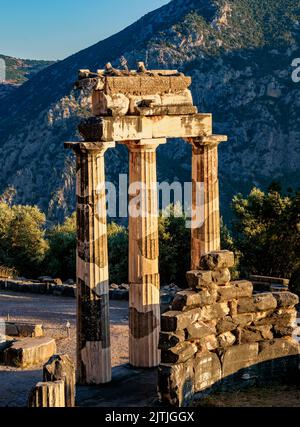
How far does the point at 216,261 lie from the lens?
20.1 metres

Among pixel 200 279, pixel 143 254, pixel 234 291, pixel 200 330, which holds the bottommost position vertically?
pixel 200 330

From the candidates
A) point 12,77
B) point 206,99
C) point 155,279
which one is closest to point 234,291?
point 155,279

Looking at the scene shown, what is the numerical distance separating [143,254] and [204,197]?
99.1 inches

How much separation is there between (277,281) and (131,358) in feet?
44.2

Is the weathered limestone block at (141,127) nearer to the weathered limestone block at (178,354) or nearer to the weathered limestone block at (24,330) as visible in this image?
the weathered limestone block at (178,354)

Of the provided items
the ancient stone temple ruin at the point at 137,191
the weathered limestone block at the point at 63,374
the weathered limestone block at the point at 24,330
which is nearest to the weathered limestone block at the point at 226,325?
the ancient stone temple ruin at the point at 137,191

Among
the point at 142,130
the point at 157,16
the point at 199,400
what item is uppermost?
the point at 157,16

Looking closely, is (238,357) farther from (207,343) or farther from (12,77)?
(12,77)

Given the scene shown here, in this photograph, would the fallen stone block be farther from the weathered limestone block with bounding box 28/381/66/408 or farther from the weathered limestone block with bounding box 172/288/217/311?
the weathered limestone block with bounding box 28/381/66/408

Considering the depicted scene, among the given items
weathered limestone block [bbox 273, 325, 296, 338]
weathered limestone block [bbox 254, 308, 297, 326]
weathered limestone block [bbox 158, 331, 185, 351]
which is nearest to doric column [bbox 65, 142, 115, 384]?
weathered limestone block [bbox 158, 331, 185, 351]

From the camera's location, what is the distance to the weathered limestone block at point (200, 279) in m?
19.7
